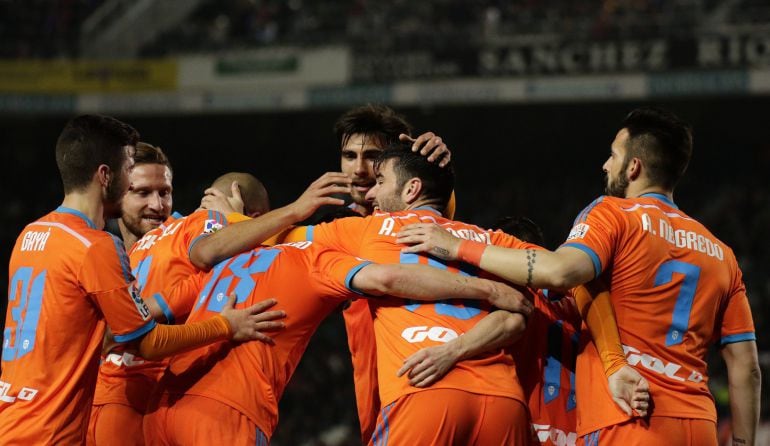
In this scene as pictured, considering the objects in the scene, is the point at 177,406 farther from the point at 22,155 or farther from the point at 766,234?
the point at 22,155

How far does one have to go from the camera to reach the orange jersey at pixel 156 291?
4543 mm

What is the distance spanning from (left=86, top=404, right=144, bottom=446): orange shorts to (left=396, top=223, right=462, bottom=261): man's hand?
163 centimetres

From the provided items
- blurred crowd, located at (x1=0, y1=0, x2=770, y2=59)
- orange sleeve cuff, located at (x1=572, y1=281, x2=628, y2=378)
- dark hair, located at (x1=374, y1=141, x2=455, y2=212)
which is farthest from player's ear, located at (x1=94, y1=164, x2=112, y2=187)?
blurred crowd, located at (x1=0, y1=0, x2=770, y2=59)

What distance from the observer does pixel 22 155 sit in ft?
80.5

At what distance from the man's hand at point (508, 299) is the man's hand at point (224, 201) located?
168 centimetres

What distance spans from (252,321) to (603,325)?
5.01ft

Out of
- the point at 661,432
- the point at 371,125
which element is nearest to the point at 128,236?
the point at 371,125

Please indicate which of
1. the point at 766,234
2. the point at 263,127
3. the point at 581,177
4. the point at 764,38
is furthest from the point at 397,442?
the point at 263,127

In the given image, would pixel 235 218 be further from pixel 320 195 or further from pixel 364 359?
pixel 364 359

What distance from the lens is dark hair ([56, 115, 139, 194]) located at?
3.99m

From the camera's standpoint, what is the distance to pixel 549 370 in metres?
4.48

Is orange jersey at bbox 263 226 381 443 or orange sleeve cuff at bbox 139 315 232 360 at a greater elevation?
orange sleeve cuff at bbox 139 315 232 360

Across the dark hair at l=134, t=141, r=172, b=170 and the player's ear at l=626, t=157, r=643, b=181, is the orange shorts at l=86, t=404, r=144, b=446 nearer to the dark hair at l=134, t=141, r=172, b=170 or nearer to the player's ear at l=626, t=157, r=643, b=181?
the dark hair at l=134, t=141, r=172, b=170

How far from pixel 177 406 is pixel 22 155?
73.4 feet
